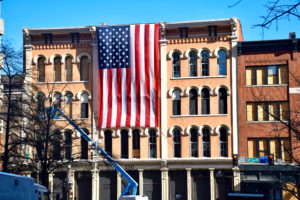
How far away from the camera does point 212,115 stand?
152 feet

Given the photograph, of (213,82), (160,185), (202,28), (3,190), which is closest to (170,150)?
(160,185)

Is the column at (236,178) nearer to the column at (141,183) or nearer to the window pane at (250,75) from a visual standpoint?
the window pane at (250,75)

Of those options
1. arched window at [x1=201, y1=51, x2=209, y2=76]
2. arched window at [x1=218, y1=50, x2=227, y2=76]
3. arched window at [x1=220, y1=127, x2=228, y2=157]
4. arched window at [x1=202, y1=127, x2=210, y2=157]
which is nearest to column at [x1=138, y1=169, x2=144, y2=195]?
arched window at [x1=202, y1=127, x2=210, y2=157]

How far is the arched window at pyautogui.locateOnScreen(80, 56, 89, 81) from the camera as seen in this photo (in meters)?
49.7

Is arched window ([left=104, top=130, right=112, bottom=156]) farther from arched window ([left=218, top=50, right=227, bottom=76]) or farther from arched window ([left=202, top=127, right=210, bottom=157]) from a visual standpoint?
arched window ([left=218, top=50, right=227, bottom=76])

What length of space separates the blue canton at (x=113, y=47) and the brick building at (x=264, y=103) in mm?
9391

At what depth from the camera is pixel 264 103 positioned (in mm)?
44688

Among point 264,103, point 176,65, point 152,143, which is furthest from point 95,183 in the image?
point 264,103

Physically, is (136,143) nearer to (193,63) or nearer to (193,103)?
(193,103)

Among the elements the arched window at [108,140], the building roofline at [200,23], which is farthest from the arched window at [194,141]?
the building roofline at [200,23]

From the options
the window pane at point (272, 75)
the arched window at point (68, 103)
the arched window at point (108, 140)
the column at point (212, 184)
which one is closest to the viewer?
the column at point (212, 184)

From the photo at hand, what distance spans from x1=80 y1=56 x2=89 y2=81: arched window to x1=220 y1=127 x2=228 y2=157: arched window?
41.1 ft

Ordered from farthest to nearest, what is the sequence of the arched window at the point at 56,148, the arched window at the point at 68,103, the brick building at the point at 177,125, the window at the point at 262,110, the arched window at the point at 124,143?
the arched window at the point at 68,103
the arched window at the point at 124,143
the brick building at the point at 177,125
the window at the point at 262,110
the arched window at the point at 56,148

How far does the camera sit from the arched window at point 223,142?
46.2 meters
